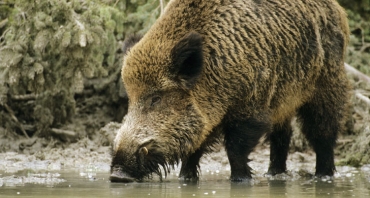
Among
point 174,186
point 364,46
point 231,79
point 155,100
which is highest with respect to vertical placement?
point 364,46

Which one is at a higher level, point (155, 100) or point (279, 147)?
point (155, 100)

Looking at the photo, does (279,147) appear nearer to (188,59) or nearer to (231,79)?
(231,79)

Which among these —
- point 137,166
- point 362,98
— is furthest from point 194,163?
point 362,98

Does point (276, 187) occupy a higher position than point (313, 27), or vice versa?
point (313, 27)

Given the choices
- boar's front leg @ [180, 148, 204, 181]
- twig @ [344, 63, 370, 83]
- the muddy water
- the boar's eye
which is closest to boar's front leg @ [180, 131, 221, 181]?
boar's front leg @ [180, 148, 204, 181]

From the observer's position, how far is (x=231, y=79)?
8.18 metres

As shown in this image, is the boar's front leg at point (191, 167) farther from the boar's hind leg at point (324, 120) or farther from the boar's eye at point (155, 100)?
the boar's hind leg at point (324, 120)

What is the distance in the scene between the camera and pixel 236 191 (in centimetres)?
713

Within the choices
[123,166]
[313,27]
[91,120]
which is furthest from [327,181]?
[91,120]

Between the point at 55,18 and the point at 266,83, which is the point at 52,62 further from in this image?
the point at 266,83

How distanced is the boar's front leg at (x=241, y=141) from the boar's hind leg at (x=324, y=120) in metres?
1.38

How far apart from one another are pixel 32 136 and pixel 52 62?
5.27 ft

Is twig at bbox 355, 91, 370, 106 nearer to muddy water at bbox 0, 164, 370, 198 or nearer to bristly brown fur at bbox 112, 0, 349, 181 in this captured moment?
bristly brown fur at bbox 112, 0, 349, 181

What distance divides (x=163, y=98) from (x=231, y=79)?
0.82 m
